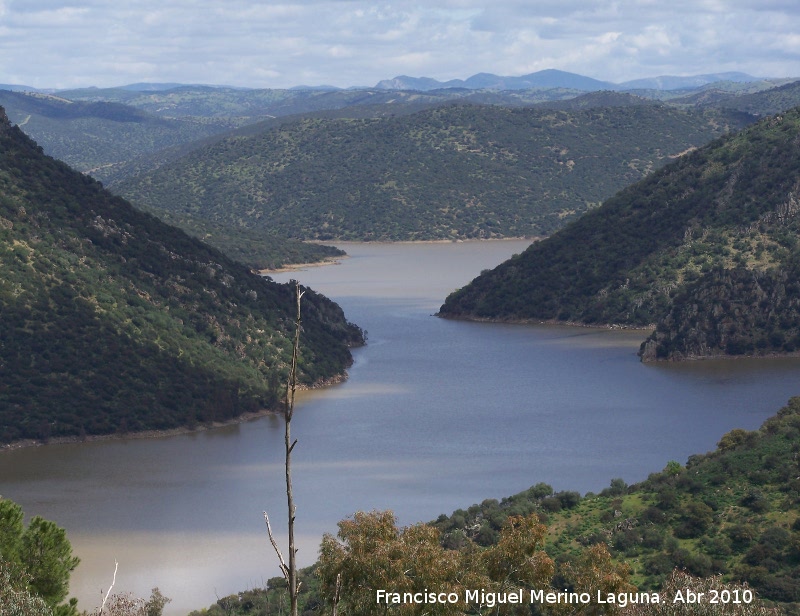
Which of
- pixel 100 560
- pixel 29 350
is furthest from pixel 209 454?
pixel 100 560

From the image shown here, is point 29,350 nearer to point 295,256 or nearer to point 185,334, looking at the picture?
point 185,334

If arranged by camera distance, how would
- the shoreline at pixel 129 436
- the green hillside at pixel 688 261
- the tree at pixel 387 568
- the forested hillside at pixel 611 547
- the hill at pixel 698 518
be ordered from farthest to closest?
the green hillside at pixel 688 261 < the shoreline at pixel 129 436 < the hill at pixel 698 518 < the forested hillside at pixel 611 547 < the tree at pixel 387 568

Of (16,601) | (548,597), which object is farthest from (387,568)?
(16,601)

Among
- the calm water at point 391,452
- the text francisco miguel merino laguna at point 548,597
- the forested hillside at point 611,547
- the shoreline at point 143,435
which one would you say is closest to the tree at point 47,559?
the forested hillside at point 611,547

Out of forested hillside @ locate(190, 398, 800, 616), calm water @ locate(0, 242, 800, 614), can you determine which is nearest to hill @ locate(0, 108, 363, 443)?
calm water @ locate(0, 242, 800, 614)

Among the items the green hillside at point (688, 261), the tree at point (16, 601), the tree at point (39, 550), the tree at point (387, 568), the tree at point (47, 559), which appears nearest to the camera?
the tree at point (16, 601)

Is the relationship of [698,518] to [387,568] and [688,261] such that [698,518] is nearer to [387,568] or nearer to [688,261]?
[387,568]

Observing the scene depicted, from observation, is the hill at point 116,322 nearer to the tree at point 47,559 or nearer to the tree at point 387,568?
the tree at point 47,559
